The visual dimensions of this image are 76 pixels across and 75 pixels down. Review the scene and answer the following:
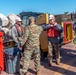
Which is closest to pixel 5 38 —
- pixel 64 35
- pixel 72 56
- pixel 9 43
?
pixel 9 43

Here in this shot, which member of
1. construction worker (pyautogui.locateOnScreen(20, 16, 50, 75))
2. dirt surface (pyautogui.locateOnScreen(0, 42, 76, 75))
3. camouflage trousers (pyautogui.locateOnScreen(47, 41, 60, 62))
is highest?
construction worker (pyautogui.locateOnScreen(20, 16, 50, 75))

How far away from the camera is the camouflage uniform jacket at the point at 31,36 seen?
244 inches

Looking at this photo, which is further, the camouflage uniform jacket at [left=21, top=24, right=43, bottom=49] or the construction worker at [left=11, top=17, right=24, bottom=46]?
the construction worker at [left=11, top=17, right=24, bottom=46]

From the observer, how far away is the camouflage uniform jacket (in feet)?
20.3

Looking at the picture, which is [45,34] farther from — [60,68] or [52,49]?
[60,68]

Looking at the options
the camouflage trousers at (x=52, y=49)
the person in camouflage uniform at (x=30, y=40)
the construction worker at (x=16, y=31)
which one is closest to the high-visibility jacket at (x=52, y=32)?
the camouflage trousers at (x=52, y=49)

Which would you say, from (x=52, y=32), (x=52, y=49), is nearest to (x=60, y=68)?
(x=52, y=49)

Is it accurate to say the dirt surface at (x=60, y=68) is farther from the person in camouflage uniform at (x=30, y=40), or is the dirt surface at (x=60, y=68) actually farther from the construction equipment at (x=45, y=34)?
the person in camouflage uniform at (x=30, y=40)

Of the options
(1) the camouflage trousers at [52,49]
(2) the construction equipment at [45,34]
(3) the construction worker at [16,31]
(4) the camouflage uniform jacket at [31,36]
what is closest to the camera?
(4) the camouflage uniform jacket at [31,36]

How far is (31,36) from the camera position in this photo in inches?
245

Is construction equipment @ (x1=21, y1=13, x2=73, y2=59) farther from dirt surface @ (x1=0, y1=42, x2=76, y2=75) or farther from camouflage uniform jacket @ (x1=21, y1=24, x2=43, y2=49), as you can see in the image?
camouflage uniform jacket @ (x1=21, y1=24, x2=43, y2=49)

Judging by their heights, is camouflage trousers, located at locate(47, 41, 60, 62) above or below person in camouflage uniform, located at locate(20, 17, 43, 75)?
below

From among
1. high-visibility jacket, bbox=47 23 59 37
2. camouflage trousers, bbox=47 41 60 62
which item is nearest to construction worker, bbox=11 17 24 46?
high-visibility jacket, bbox=47 23 59 37

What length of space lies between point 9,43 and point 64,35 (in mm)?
2242
